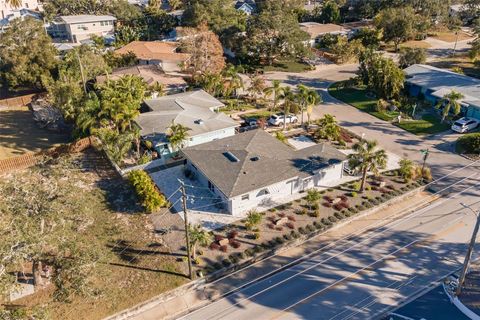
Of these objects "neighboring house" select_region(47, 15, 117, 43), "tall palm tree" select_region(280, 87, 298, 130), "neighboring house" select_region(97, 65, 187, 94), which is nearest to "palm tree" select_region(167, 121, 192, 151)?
"tall palm tree" select_region(280, 87, 298, 130)

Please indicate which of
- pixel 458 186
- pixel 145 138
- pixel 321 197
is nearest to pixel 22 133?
pixel 145 138

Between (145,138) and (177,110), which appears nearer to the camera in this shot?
(145,138)

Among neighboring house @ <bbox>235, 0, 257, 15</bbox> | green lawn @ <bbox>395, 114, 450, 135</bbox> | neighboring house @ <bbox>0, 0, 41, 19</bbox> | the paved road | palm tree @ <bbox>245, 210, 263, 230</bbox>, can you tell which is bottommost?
the paved road

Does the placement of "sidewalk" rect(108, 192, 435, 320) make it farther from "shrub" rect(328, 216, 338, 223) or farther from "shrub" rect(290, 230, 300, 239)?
"shrub" rect(290, 230, 300, 239)

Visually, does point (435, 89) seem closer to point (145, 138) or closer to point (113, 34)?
point (145, 138)

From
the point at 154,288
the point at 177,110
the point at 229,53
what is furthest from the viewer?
the point at 229,53

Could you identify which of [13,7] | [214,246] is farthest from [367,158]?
[13,7]

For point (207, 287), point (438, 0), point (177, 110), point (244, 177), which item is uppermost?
point (438, 0)
